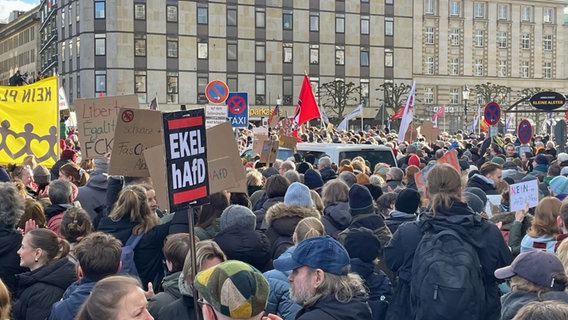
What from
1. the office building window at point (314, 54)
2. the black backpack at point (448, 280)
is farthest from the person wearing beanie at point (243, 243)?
the office building window at point (314, 54)

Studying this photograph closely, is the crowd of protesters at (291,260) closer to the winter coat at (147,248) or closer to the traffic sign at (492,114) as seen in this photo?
the winter coat at (147,248)

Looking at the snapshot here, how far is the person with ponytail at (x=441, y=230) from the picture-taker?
5.37 m

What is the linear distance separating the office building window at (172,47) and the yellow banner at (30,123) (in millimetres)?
47157

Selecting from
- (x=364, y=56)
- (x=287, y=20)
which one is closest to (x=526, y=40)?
(x=364, y=56)

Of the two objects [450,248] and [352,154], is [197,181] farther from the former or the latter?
[352,154]

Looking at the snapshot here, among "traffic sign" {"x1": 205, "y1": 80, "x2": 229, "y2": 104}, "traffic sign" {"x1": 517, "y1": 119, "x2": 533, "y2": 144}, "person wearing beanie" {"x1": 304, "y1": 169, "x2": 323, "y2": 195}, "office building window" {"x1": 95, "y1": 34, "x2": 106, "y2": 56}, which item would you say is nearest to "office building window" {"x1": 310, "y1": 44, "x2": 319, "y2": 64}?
"office building window" {"x1": 95, "y1": 34, "x2": 106, "y2": 56}

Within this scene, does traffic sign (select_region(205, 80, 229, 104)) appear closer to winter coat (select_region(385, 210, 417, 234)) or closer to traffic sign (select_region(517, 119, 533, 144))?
traffic sign (select_region(517, 119, 533, 144))

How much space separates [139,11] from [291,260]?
54.4 metres

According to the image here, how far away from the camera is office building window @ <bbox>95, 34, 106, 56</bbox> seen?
185 ft

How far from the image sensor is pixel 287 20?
6184 centimetres

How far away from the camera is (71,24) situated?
59656 millimetres

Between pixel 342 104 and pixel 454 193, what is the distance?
55.5 metres

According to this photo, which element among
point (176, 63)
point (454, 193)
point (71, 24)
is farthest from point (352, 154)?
point (71, 24)

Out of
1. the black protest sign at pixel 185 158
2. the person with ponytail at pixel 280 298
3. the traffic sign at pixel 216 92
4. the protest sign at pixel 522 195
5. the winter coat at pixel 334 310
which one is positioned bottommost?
the person with ponytail at pixel 280 298
